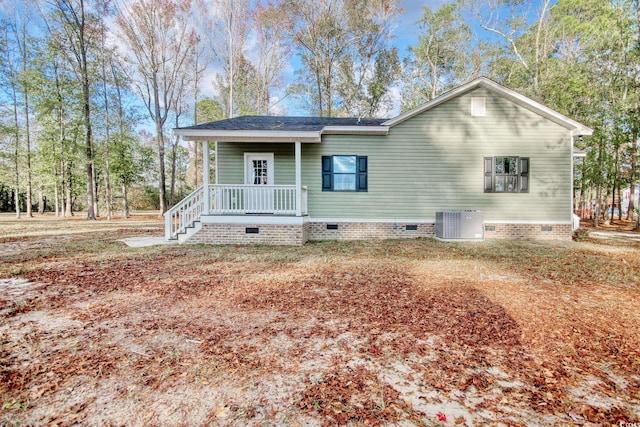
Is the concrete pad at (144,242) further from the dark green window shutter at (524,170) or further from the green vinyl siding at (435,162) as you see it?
the dark green window shutter at (524,170)

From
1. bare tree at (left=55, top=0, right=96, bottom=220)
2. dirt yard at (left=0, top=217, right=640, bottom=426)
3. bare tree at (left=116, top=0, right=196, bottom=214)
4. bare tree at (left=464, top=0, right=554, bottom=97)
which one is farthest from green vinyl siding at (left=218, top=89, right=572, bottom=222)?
bare tree at (left=116, top=0, right=196, bottom=214)

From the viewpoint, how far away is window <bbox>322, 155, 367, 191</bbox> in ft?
34.5

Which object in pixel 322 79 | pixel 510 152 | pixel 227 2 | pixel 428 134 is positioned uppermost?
pixel 227 2

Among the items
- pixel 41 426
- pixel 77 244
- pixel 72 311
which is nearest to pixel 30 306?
pixel 72 311

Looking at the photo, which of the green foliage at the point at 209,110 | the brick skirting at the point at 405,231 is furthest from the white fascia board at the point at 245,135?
the green foliage at the point at 209,110

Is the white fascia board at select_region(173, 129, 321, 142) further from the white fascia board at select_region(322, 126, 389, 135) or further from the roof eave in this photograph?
A: the white fascia board at select_region(322, 126, 389, 135)

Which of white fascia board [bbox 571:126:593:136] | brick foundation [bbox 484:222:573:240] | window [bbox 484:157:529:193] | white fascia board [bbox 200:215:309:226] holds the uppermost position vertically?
white fascia board [bbox 571:126:593:136]

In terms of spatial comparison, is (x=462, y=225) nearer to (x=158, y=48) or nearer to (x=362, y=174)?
(x=362, y=174)

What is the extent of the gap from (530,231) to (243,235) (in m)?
9.67

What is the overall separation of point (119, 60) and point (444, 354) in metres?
25.1

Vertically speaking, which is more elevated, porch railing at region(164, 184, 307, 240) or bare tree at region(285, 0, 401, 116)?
bare tree at region(285, 0, 401, 116)

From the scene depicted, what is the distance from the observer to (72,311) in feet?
12.9

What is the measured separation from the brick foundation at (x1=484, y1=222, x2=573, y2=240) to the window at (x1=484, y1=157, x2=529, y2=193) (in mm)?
1259

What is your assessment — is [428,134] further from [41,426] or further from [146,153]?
[146,153]
